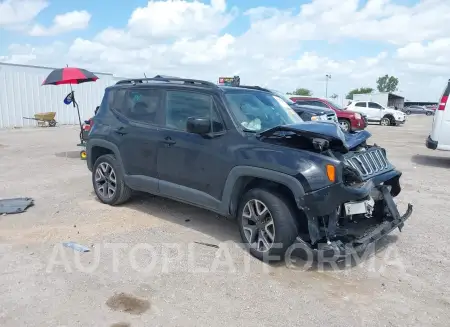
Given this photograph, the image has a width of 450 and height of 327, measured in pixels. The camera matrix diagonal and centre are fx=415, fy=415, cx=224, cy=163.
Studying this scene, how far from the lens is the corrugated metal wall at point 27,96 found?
21.9 metres

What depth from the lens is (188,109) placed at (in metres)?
5.12

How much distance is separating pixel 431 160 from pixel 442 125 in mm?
1695

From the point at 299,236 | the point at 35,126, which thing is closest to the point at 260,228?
the point at 299,236

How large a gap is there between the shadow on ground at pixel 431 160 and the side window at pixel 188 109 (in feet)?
25.3

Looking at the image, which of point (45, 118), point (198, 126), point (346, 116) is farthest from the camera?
point (45, 118)

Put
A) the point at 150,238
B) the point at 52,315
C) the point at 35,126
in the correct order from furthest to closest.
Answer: the point at 35,126 → the point at 150,238 → the point at 52,315

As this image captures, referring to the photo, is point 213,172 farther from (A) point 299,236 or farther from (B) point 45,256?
(B) point 45,256

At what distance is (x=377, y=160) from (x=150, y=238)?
9.13 ft

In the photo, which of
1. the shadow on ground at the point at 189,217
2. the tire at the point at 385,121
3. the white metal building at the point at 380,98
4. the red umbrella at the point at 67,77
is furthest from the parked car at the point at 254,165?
the white metal building at the point at 380,98

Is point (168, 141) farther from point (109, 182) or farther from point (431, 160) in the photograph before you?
point (431, 160)

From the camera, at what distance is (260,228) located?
430 centimetres

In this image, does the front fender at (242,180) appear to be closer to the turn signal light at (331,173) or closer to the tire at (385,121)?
the turn signal light at (331,173)

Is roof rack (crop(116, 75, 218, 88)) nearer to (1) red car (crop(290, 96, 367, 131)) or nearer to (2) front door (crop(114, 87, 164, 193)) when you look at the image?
(2) front door (crop(114, 87, 164, 193))

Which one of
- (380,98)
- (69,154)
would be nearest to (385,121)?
(69,154)
